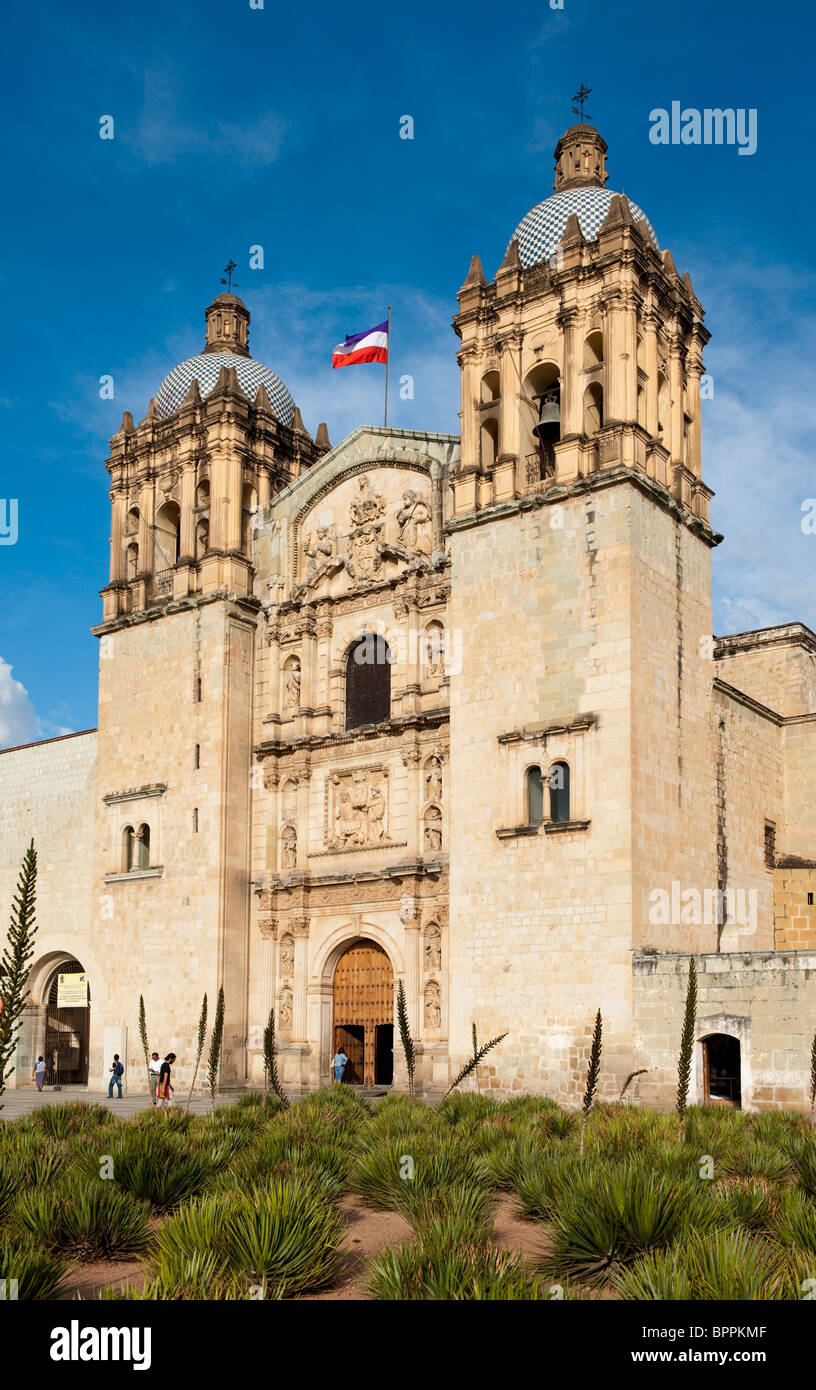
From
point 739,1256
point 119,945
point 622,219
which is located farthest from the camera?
point 119,945

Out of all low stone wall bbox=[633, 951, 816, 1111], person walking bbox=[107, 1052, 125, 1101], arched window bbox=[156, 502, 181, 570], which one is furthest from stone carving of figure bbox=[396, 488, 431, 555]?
person walking bbox=[107, 1052, 125, 1101]

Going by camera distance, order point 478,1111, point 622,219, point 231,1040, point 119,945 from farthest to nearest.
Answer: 1. point 119,945
2. point 231,1040
3. point 622,219
4. point 478,1111

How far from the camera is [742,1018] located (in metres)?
19.3

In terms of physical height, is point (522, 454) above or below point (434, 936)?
above

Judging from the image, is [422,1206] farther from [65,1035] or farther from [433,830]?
[65,1035]

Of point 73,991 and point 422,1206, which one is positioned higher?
point 422,1206

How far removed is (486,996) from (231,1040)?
6746 millimetres

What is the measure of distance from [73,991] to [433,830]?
436 inches

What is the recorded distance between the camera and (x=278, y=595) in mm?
28594

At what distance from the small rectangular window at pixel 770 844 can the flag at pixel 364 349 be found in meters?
12.6

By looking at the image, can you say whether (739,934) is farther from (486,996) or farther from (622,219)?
(622,219)

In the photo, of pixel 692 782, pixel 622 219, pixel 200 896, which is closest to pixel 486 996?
pixel 692 782

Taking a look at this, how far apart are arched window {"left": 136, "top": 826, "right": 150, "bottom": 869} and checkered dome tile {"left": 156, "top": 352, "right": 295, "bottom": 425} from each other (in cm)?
1024

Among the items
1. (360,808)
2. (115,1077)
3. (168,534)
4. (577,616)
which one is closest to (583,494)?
(577,616)
